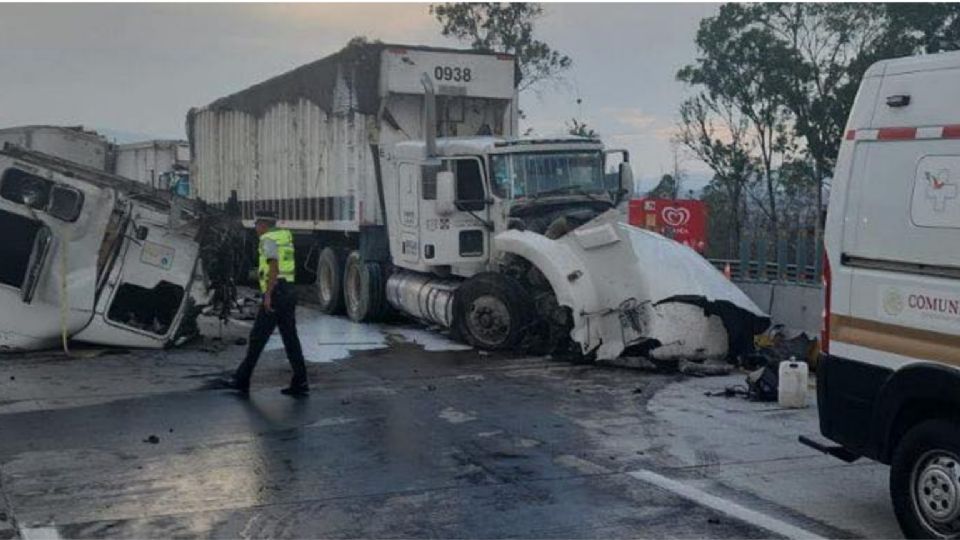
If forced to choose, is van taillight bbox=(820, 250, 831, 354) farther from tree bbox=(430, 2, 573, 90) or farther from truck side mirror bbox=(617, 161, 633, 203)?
tree bbox=(430, 2, 573, 90)

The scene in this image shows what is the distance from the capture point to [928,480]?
16.6 ft

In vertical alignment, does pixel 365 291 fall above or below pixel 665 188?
below

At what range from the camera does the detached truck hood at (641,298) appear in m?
10.9

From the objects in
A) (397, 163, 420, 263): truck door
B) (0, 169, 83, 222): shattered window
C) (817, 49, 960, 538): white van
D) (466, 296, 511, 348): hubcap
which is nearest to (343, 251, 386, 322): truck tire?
(397, 163, 420, 263): truck door

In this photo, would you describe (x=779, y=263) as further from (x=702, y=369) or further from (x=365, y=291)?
(x=365, y=291)

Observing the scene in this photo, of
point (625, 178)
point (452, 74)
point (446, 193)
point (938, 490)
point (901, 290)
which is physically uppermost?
point (452, 74)

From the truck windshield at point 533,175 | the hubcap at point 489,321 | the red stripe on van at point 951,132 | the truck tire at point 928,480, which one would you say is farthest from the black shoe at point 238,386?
the red stripe on van at point 951,132

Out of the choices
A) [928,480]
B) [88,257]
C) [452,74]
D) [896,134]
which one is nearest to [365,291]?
[452,74]

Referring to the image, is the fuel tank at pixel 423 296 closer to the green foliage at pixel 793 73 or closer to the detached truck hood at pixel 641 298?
the detached truck hood at pixel 641 298

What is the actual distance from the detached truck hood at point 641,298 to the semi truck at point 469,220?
15mm

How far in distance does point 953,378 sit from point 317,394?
608cm

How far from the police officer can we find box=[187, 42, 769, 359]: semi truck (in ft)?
10.1

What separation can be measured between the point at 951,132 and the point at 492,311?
7.62 metres

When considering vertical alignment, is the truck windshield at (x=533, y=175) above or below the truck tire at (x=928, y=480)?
above
